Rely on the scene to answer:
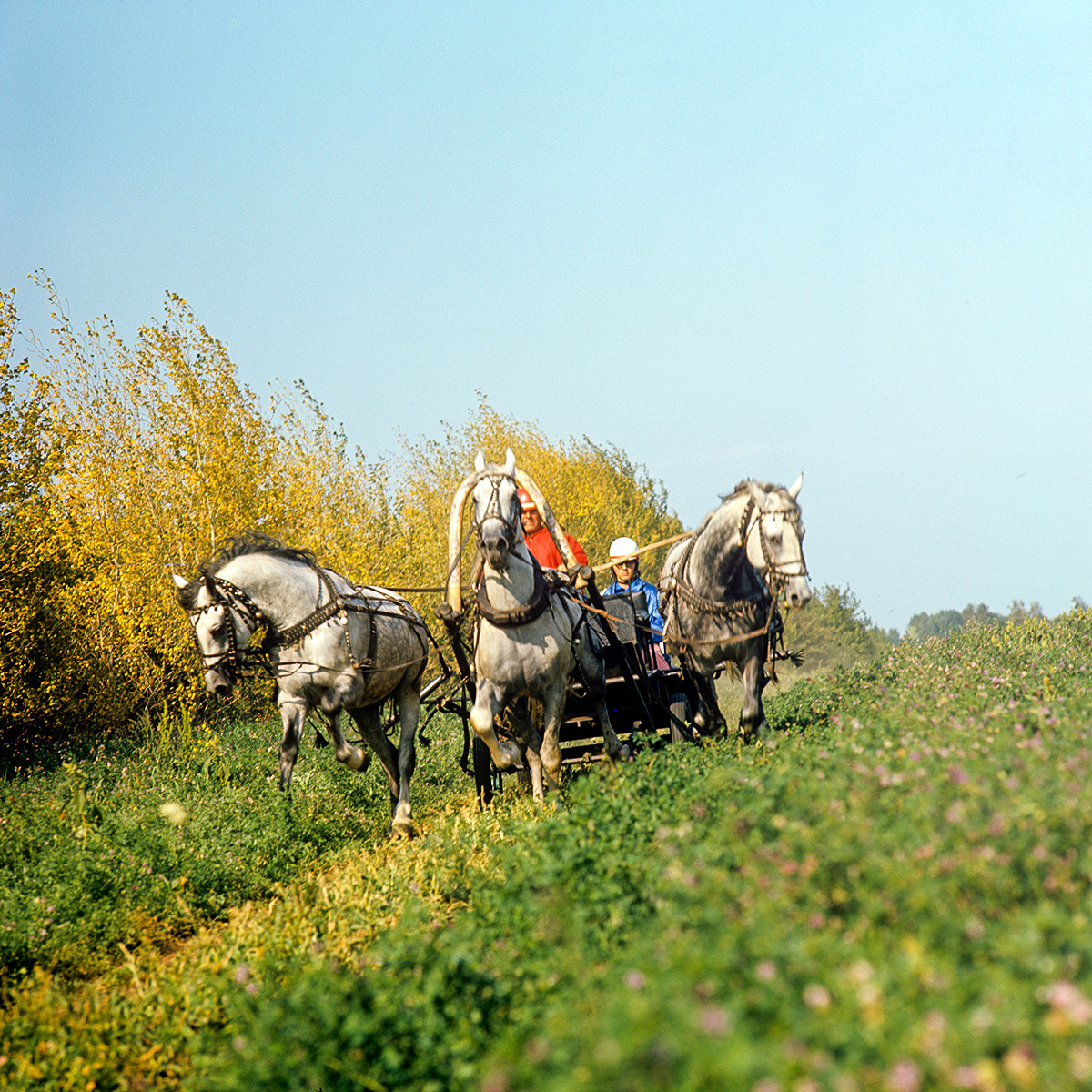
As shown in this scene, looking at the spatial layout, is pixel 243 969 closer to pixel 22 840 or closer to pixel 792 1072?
pixel 792 1072

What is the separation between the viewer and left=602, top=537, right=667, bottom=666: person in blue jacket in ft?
28.1

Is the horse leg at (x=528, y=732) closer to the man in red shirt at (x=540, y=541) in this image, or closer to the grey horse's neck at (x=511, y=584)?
the grey horse's neck at (x=511, y=584)

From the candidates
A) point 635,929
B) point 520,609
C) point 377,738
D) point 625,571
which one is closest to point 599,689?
point 520,609

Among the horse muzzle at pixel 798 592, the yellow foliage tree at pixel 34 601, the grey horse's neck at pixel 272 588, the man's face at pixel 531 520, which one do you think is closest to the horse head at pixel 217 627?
the grey horse's neck at pixel 272 588

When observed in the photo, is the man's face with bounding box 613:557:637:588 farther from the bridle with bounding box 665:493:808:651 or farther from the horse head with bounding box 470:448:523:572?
the horse head with bounding box 470:448:523:572

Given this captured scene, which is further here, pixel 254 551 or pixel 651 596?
pixel 651 596

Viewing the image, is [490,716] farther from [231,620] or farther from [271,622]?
[231,620]

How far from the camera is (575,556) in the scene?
7.56m

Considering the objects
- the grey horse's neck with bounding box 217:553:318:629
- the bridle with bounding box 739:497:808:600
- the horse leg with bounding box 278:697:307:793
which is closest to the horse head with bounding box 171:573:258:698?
the grey horse's neck with bounding box 217:553:318:629

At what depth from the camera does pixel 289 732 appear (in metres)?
7.31

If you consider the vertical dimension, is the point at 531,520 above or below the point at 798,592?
above

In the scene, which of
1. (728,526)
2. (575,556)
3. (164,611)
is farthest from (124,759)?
(728,526)

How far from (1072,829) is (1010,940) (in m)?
0.86

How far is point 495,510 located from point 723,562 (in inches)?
76.1
